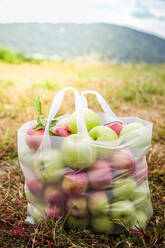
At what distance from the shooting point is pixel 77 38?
15.3m

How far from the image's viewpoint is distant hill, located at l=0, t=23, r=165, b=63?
14094 millimetres

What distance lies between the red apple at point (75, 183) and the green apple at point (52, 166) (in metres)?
0.04

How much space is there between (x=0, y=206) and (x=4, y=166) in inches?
24.5

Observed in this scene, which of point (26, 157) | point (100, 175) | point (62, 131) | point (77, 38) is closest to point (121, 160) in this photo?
point (100, 175)

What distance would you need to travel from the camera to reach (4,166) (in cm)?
194

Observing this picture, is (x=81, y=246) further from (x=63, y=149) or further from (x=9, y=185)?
(x=9, y=185)

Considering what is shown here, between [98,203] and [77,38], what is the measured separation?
50.0 feet

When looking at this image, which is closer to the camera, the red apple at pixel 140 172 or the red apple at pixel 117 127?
the red apple at pixel 140 172

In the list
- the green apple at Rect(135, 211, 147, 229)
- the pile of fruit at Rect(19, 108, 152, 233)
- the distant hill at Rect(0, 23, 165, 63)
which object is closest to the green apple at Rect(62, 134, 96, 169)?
the pile of fruit at Rect(19, 108, 152, 233)

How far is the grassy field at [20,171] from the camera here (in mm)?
1130

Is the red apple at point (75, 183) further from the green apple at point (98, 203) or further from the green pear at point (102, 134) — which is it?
the green pear at point (102, 134)

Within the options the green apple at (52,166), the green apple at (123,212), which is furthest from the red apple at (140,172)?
the green apple at (52,166)

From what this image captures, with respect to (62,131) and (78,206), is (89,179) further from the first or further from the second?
(62,131)

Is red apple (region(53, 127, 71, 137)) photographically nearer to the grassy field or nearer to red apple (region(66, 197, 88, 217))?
red apple (region(66, 197, 88, 217))
